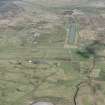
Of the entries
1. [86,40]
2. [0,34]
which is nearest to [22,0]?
→ [0,34]

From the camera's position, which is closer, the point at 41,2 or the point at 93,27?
Result: the point at 93,27

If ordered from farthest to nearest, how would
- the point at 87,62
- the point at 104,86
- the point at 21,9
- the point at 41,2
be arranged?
the point at 41,2
the point at 21,9
the point at 87,62
the point at 104,86

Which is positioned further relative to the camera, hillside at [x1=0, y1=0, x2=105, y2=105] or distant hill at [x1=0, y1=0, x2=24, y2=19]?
distant hill at [x1=0, y1=0, x2=24, y2=19]

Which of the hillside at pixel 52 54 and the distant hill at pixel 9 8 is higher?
the distant hill at pixel 9 8

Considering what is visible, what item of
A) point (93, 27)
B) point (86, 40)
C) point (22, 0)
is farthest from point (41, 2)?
point (86, 40)

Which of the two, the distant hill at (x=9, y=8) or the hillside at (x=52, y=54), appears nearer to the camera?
the hillside at (x=52, y=54)

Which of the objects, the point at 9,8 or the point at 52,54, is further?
the point at 9,8

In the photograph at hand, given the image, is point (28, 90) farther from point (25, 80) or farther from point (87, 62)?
point (87, 62)

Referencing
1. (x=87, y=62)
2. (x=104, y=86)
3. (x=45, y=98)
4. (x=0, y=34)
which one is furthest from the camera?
(x=0, y=34)

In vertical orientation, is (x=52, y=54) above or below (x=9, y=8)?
below

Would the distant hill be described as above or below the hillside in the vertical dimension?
above
